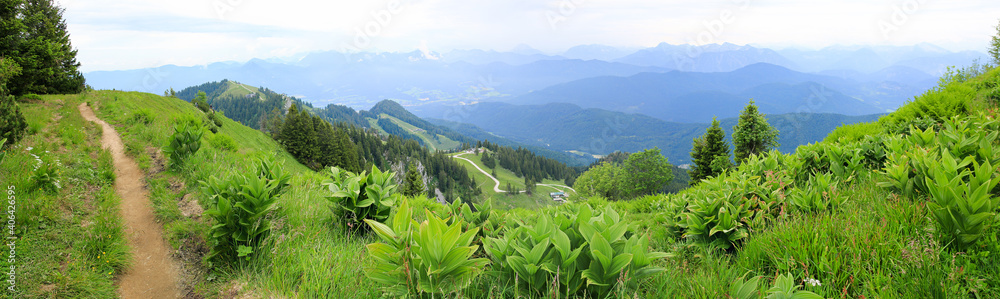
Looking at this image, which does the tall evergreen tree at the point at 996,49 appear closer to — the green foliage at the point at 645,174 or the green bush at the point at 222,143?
the green foliage at the point at 645,174

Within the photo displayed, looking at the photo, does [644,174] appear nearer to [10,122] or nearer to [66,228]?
[66,228]

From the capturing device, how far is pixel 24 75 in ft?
60.0

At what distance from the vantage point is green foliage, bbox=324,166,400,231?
4719mm

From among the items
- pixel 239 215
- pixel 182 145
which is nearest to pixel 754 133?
pixel 239 215

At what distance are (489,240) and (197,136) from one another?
8830 millimetres

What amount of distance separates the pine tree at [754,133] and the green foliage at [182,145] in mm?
37114

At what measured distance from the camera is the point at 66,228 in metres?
4.96

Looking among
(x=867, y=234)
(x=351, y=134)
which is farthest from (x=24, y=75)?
(x=351, y=134)

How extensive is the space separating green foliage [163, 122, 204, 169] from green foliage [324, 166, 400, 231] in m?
5.59

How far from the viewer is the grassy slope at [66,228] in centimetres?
388

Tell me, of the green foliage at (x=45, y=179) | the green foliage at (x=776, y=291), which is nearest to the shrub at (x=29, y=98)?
the green foliage at (x=45, y=179)

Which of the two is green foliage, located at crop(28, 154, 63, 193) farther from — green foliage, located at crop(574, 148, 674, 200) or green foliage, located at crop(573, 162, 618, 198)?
green foliage, located at crop(573, 162, 618, 198)

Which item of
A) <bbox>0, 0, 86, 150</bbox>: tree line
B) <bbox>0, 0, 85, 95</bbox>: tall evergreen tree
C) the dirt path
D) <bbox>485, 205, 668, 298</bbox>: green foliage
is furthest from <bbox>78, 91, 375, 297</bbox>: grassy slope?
<bbox>0, 0, 85, 95</bbox>: tall evergreen tree

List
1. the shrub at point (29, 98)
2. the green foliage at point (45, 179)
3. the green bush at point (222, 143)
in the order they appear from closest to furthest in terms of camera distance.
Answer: the green foliage at point (45, 179), the green bush at point (222, 143), the shrub at point (29, 98)
